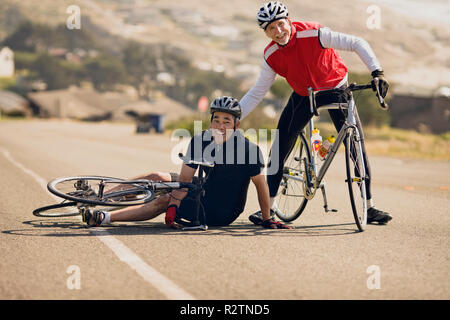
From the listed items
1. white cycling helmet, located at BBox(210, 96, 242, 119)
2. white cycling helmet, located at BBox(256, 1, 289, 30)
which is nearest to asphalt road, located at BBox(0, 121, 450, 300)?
white cycling helmet, located at BBox(210, 96, 242, 119)

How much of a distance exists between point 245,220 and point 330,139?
1431 mm

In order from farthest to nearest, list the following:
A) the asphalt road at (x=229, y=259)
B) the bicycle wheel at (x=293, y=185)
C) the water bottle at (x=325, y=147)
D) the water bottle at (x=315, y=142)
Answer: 1. the bicycle wheel at (x=293, y=185)
2. the water bottle at (x=315, y=142)
3. the water bottle at (x=325, y=147)
4. the asphalt road at (x=229, y=259)

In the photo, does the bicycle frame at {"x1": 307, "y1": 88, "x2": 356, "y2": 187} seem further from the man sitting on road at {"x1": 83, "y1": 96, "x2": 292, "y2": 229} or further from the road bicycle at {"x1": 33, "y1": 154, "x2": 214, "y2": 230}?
the road bicycle at {"x1": 33, "y1": 154, "x2": 214, "y2": 230}

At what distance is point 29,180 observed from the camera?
38.7 feet

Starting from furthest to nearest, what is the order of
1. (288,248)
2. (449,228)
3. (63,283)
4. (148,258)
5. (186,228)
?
(449,228)
(186,228)
(288,248)
(148,258)
(63,283)

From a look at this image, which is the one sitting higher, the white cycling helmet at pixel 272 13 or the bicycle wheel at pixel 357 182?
the white cycling helmet at pixel 272 13

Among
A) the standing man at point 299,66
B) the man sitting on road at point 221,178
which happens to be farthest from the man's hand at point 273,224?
the standing man at point 299,66

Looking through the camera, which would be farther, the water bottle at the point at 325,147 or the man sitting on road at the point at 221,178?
the water bottle at the point at 325,147

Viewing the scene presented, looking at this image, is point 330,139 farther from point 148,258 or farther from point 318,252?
point 148,258

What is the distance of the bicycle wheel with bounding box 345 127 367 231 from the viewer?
22.1ft

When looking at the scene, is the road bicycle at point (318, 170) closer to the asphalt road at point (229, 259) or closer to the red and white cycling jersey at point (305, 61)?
the red and white cycling jersey at point (305, 61)

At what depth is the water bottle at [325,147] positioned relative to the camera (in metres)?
7.09

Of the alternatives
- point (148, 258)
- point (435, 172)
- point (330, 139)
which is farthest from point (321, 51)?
point (435, 172)

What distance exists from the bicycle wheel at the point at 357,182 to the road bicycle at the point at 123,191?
1.43 meters
